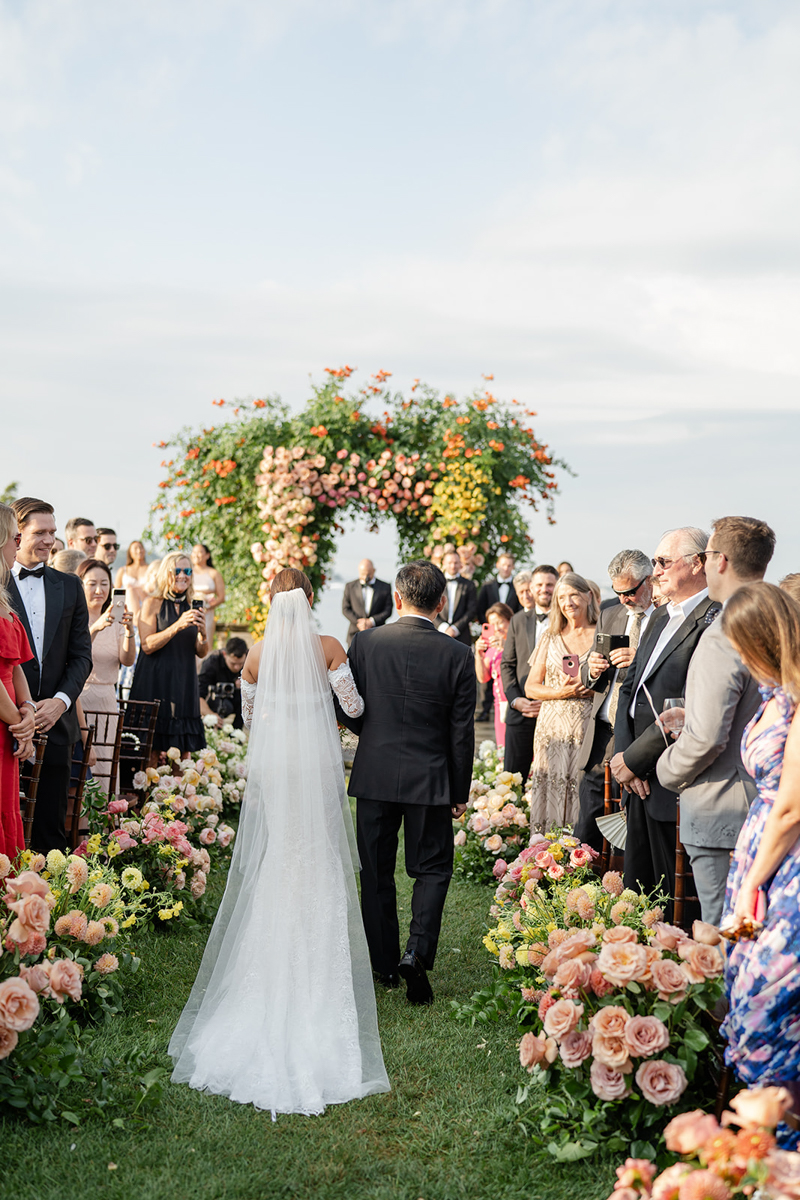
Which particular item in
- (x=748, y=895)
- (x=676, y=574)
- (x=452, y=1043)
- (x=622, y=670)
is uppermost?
(x=676, y=574)

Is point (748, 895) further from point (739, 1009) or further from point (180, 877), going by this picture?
point (180, 877)

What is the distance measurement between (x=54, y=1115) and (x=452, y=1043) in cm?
162

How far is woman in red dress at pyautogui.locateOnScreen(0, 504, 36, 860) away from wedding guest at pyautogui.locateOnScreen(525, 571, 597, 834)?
3272 mm

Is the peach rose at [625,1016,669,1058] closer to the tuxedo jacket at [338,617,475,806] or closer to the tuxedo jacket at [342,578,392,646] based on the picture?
the tuxedo jacket at [338,617,475,806]

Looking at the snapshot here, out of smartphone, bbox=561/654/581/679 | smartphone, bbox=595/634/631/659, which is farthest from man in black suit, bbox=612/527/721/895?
smartphone, bbox=561/654/581/679

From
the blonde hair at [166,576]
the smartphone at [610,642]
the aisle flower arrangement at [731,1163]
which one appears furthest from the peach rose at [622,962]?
the blonde hair at [166,576]

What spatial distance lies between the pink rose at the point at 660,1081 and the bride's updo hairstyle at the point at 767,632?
113cm

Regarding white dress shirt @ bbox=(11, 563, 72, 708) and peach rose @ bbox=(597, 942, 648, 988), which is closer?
peach rose @ bbox=(597, 942, 648, 988)

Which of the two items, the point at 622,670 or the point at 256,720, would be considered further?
the point at 622,670

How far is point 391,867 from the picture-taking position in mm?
5141

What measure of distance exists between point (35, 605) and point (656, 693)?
10.3 ft

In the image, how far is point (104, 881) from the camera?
15.2ft

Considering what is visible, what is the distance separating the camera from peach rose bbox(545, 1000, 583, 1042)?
3051 millimetres

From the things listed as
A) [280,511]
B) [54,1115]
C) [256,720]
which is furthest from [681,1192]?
[280,511]
